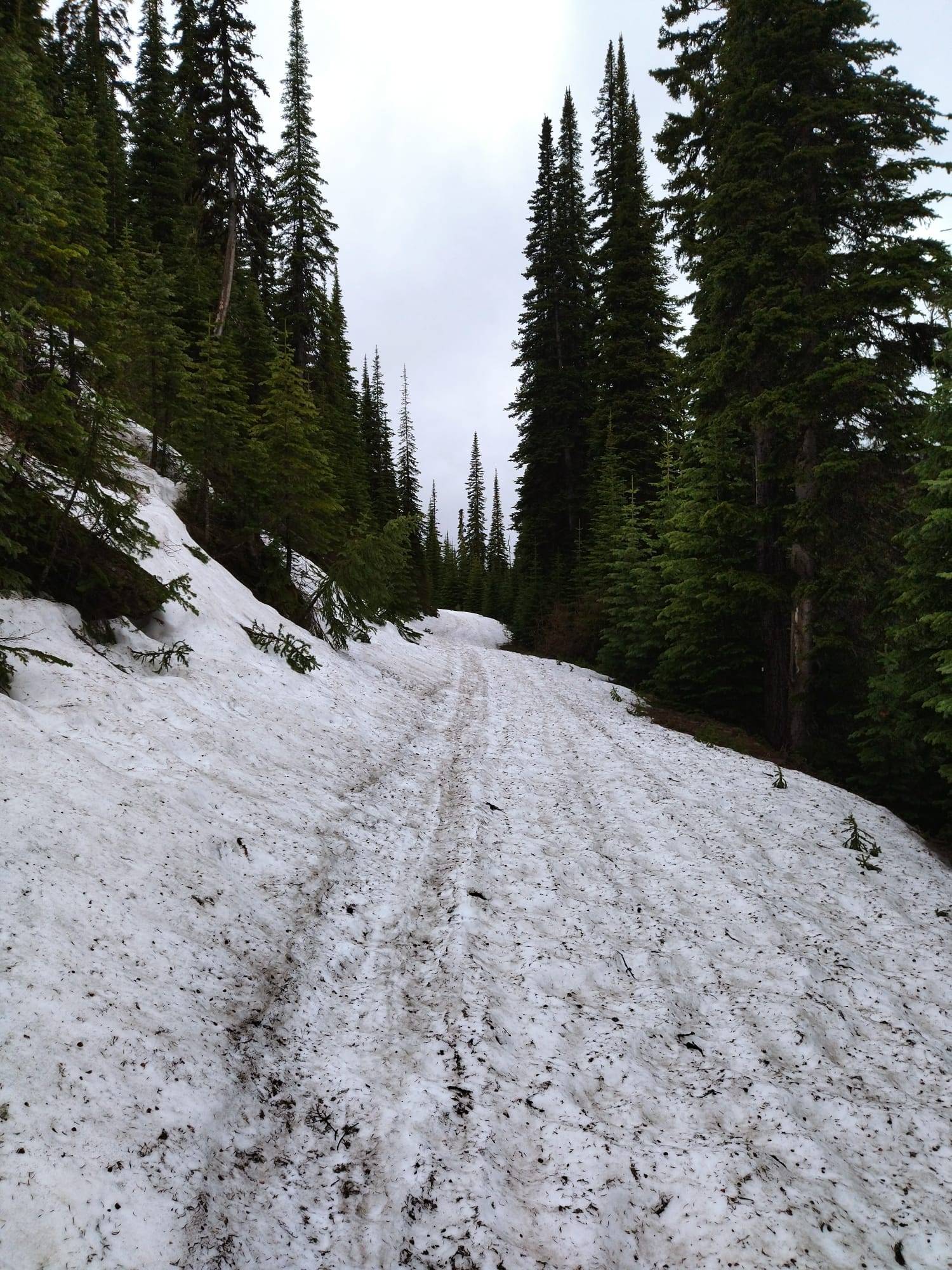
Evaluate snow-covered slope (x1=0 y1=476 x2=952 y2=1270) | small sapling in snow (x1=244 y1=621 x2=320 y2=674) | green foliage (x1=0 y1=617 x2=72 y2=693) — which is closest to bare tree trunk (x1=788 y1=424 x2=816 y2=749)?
snow-covered slope (x1=0 y1=476 x2=952 y2=1270)

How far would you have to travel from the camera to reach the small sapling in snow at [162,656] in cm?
652

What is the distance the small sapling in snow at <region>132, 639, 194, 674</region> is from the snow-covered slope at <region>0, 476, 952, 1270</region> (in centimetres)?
31

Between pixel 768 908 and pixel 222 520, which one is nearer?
pixel 768 908

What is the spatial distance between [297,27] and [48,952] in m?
34.4

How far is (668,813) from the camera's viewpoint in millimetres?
6359

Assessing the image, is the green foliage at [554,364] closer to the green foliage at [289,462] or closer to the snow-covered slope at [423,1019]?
the green foliage at [289,462]

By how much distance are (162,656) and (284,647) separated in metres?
2.61

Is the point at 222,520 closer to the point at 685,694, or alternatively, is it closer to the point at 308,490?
the point at 308,490

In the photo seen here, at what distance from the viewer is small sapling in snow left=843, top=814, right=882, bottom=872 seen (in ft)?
18.4

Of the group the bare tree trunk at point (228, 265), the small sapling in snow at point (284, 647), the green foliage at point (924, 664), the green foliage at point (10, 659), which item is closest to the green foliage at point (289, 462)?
the small sapling in snow at point (284, 647)

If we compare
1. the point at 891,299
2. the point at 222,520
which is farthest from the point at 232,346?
the point at 891,299

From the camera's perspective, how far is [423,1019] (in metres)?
3.23

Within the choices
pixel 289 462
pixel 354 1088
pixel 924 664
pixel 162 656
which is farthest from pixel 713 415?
pixel 354 1088

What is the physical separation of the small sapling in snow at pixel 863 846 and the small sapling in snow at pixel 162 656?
23.8 ft
